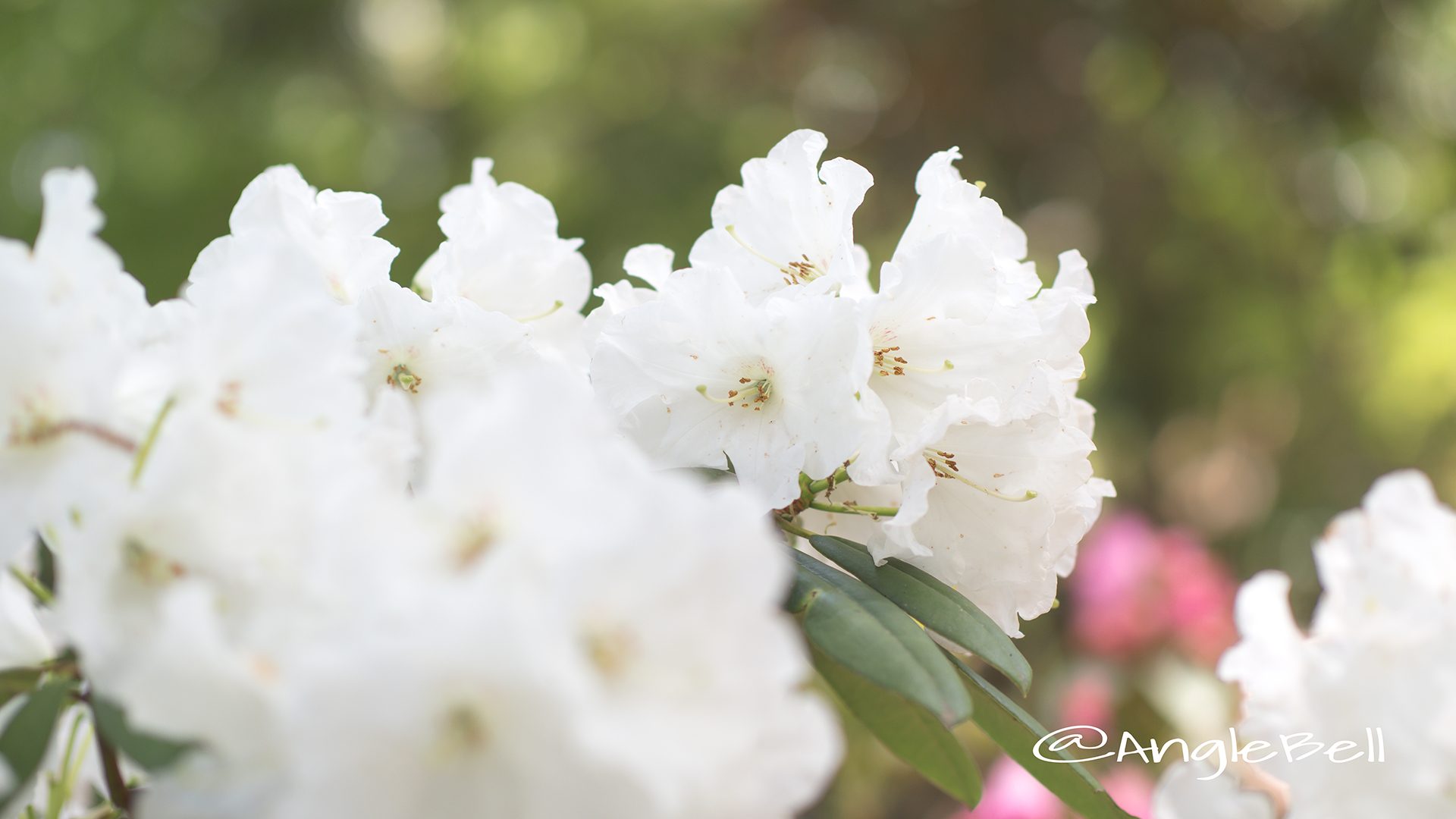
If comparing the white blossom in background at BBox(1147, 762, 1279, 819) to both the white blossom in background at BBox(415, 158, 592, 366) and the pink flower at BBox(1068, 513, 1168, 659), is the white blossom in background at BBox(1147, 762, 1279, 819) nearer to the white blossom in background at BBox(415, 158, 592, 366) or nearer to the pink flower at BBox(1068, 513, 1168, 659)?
the white blossom in background at BBox(415, 158, 592, 366)

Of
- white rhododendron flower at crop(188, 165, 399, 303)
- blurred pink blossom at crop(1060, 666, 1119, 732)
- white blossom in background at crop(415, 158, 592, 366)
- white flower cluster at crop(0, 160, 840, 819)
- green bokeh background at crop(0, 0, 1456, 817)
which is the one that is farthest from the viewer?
green bokeh background at crop(0, 0, 1456, 817)

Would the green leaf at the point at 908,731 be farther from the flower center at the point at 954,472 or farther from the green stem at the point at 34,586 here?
the green stem at the point at 34,586

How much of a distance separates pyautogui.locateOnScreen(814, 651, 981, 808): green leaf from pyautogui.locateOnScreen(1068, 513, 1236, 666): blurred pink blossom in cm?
167

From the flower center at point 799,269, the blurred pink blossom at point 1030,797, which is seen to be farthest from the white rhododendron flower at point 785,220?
the blurred pink blossom at point 1030,797

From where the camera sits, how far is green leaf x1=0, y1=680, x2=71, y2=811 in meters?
0.45

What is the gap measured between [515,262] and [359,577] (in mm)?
374

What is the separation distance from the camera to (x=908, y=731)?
61 cm

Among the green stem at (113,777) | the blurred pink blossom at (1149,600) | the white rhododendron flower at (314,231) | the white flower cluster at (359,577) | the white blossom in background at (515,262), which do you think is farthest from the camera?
the blurred pink blossom at (1149,600)

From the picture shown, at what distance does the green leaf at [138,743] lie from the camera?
0.42 m

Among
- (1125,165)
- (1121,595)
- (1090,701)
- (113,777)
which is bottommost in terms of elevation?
(113,777)

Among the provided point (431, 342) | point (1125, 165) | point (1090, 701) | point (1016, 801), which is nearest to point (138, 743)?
point (431, 342)

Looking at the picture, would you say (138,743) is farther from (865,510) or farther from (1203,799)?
(1203,799)

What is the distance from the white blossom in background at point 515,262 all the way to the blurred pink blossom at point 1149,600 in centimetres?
170

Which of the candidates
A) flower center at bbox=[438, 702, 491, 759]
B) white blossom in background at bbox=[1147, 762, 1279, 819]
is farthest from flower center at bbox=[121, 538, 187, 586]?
white blossom in background at bbox=[1147, 762, 1279, 819]
